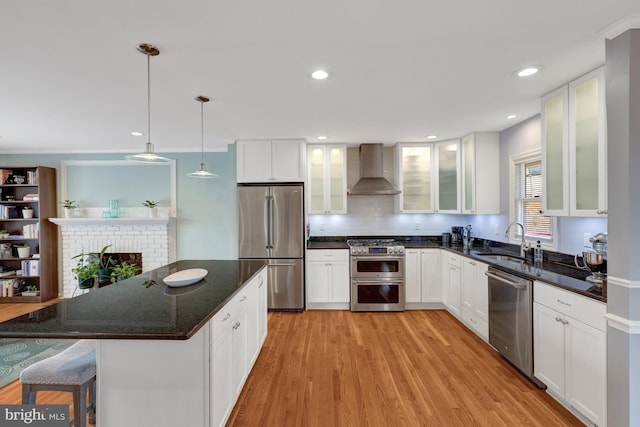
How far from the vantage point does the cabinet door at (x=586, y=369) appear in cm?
174

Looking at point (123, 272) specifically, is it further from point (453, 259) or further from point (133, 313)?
point (453, 259)

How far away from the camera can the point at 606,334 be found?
170 cm

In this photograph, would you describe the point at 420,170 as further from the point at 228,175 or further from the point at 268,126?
the point at 228,175

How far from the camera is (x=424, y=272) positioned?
4.18 meters

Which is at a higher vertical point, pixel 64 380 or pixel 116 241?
pixel 116 241

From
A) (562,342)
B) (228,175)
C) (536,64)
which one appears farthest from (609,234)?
(228,175)

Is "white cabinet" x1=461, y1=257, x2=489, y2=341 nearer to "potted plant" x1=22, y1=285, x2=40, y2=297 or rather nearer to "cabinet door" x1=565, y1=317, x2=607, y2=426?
"cabinet door" x1=565, y1=317, x2=607, y2=426

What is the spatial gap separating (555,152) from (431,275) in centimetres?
230

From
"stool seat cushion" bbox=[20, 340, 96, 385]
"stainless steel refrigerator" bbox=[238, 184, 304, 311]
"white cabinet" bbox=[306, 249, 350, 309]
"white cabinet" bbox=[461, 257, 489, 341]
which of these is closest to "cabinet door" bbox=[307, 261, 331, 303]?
"white cabinet" bbox=[306, 249, 350, 309]

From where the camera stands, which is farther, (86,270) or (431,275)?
(86,270)

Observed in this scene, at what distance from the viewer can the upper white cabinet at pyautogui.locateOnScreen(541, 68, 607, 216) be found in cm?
201

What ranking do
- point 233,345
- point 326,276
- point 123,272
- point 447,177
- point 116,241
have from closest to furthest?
point 233,345 < point 326,276 < point 447,177 < point 123,272 < point 116,241

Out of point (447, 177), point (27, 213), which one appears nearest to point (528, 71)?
point (447, 177)

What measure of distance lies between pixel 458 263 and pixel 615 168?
2203 mm
